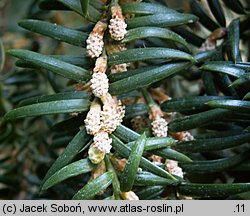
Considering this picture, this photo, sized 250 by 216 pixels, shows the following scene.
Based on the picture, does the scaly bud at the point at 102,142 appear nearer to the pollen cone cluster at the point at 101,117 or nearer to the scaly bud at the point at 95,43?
A: the pollen cone cluster at the point at 101,117

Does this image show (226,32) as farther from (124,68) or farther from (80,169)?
(80,169)

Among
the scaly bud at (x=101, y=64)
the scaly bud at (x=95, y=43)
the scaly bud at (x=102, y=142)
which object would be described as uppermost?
the scaly bud at (x=95, y=43)

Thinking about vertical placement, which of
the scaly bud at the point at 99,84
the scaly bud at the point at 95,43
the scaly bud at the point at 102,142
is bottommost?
the scaly bud at the point at 102,142

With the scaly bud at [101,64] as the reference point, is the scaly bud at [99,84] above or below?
below

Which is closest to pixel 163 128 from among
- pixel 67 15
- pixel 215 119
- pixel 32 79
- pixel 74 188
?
pixel 215 119

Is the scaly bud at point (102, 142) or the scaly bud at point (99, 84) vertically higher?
the scaly bud at point (99, 84)

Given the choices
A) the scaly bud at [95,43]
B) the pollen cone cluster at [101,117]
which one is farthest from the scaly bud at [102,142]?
the scaly bud at [95,43]

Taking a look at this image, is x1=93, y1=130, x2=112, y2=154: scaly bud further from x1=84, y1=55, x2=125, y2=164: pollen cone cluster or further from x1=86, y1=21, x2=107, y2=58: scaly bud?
x1=86, y1=21, x2=107, y2=58: scaly bud

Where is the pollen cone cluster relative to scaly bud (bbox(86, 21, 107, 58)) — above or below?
below

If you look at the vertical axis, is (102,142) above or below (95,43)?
below

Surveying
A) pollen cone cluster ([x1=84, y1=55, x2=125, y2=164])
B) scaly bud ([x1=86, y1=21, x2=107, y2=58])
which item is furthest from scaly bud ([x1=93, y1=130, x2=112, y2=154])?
scaly bud ([x1=86, y1=21, x2=107, y2=58])

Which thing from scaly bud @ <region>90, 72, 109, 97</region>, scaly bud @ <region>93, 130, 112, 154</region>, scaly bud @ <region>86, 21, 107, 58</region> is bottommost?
scaly bud @ <region>93, 130, 112, 154</region>
